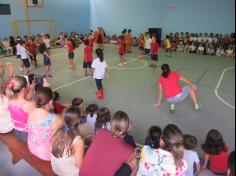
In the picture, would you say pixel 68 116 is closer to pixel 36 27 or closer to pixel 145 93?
pixel 145 93

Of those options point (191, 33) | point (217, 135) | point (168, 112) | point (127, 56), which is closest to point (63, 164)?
point (217, 135)

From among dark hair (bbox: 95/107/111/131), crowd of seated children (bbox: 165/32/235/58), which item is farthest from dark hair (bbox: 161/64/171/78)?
crowd of seated children (bbox: 165/32/235/58)

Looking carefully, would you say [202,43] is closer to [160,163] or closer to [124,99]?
[124,99]

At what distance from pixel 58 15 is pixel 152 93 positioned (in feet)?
39.0

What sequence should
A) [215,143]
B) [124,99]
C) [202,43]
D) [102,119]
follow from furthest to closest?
[202,43]
[124,99]
[102,119]
[215,143]

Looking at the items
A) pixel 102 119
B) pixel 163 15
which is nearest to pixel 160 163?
pixel 102 119

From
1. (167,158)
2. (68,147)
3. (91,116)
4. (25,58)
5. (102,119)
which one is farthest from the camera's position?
(25,58)

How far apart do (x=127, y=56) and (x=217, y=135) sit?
8549 millimetres

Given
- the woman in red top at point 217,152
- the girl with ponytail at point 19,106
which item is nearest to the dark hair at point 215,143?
the woman in red top at point 217,152

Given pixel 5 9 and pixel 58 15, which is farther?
pixel 58 15

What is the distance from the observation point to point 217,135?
257cm

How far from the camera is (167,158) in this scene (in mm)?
→ 1715

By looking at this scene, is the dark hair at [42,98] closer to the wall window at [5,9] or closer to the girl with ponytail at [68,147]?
the girl with ponytail at [68,147]

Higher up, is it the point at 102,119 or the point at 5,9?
the point at 5,9
